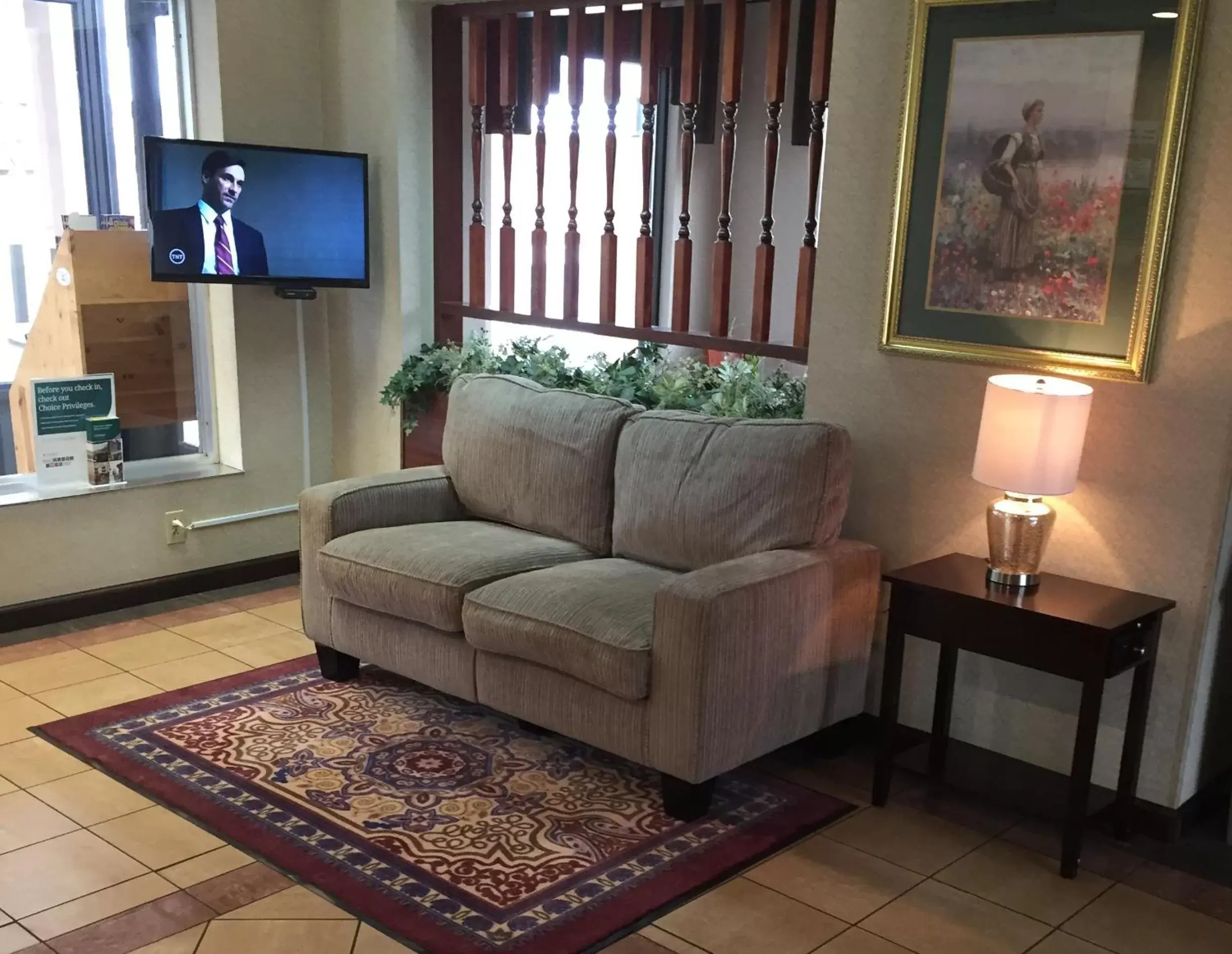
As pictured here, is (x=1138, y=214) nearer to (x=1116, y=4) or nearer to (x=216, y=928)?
(x=1116, y=4)

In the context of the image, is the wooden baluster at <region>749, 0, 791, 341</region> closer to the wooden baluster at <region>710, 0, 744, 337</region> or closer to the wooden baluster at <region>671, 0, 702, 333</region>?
the wooden baluster at <region>710, 0, 744, 337</region>

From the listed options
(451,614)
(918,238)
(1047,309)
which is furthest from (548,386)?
(1047,309)

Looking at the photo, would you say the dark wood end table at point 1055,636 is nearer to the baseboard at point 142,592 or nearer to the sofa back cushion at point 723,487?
the sofa back cushion at point 723,487

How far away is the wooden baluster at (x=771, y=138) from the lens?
3.55m

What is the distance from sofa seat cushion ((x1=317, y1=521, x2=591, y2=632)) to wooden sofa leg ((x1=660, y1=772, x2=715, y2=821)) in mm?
749

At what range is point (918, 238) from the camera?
10.5ft

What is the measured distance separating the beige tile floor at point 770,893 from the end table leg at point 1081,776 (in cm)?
6

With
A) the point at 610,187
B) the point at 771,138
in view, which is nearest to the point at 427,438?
the point at 610,187

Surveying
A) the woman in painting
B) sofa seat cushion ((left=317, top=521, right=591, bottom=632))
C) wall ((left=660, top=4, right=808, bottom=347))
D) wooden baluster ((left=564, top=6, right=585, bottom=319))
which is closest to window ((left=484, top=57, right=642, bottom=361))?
wooden baluster ((left=564, top=6, right=585, bottom=319))

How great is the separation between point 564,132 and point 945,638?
9.28ft

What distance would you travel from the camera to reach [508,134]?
4.40 metres

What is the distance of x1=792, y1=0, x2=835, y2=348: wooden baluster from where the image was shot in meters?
3.46

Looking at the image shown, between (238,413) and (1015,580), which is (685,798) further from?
(238,413)

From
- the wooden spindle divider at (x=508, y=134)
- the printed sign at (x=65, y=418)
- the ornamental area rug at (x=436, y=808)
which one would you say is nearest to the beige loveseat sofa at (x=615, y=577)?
the ornamental area rug at (x=436, y=808)
